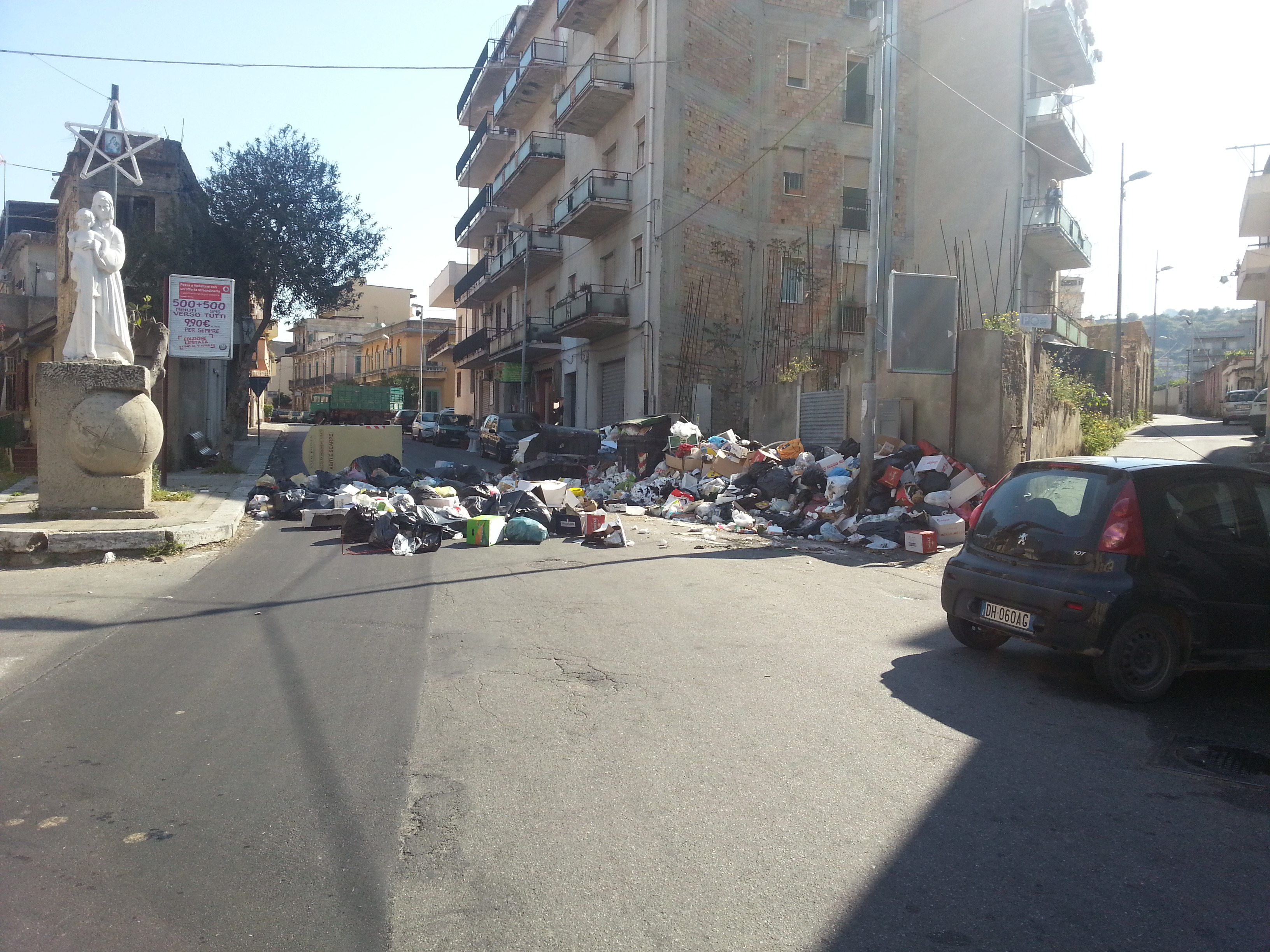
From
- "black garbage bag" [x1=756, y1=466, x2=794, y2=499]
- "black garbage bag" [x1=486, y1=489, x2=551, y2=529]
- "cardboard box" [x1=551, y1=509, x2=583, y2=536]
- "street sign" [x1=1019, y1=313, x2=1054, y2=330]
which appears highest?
"street sign" [x1=1019, y1=313, x2=1054, y2=330]

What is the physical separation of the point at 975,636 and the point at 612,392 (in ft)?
84.9

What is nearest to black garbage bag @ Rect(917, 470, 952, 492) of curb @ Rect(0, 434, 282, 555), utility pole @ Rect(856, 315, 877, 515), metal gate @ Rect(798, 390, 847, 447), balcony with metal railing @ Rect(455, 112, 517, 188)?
utility pole @ Rect(856, 315, 877, 515)

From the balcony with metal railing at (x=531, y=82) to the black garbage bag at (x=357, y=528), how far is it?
2894 centimetres

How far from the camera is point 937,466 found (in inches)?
547

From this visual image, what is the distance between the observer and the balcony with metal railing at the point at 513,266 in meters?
36.4

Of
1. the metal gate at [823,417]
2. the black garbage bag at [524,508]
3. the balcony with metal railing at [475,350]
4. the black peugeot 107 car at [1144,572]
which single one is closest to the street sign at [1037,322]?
the metal gate at [823,417]

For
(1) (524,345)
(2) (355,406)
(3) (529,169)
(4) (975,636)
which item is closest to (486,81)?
(3) (529,169)

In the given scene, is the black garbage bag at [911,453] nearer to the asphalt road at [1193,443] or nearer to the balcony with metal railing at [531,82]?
the asphalt road at [1193,443]

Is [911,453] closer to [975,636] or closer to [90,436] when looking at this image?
[975,636]

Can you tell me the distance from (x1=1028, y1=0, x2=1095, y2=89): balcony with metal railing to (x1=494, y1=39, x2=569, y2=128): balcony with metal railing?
16961 millimetres

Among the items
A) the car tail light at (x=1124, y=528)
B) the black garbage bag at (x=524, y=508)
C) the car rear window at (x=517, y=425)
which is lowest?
the black garbage bag at (x=524, y=508)

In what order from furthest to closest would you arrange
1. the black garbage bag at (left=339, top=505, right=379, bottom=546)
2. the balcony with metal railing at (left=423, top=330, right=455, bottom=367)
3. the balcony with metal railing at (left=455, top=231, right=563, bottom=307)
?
the balcony with metal railing at (left=423, top=330, right=455, bottom=367)
the balcony with metal railing at (left=455, top=231, right=563, bottom=307)
the black garbage bag at (left=339, top=505, right=379, bottom=546)

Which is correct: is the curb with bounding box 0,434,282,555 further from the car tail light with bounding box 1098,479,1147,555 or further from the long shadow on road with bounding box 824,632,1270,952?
the car tail light with bounding box 1098,479,1147,555

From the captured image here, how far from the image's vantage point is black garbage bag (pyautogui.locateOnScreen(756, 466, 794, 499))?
49.7 ft
